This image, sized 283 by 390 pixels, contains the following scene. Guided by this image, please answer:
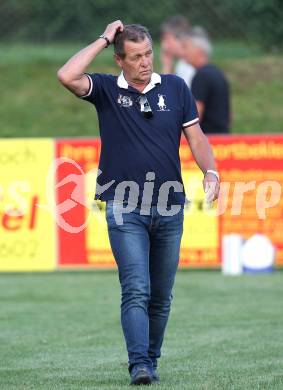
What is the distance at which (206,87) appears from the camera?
1312 cm

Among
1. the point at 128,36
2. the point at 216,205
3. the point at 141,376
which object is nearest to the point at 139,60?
the point at 128,36

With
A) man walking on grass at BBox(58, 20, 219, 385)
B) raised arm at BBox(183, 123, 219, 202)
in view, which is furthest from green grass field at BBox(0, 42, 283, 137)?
man walking on grass at BBox(58, 20, 219, 385)

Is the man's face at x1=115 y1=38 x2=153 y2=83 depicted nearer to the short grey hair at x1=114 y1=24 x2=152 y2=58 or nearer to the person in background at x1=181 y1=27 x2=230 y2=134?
the short grey hair at x1=114 y1=24 x2=152 y2=58

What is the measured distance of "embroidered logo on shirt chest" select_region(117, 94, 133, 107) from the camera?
6.44 meters

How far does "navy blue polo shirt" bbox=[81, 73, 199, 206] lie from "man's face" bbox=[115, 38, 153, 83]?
79 mm

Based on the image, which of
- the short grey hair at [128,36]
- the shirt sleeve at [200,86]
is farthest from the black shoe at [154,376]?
the shirt sleeve at [200,86]

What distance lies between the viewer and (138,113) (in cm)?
643

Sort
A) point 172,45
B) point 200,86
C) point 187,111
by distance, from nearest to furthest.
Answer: point 187,111, point 200,86, point 172,45

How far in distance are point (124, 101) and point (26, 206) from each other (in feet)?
22.8

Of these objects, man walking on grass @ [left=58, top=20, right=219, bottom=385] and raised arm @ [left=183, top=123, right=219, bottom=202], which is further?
raised arm @ [left=183, top=123, right=219, bottom=202]

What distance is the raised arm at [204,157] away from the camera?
21.5 feet

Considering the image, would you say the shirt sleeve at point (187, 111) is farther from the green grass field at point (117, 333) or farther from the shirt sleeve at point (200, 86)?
the shirt sleeve at point (200, 86)

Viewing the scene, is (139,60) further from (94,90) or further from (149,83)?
(94,90)

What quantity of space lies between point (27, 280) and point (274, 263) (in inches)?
111
